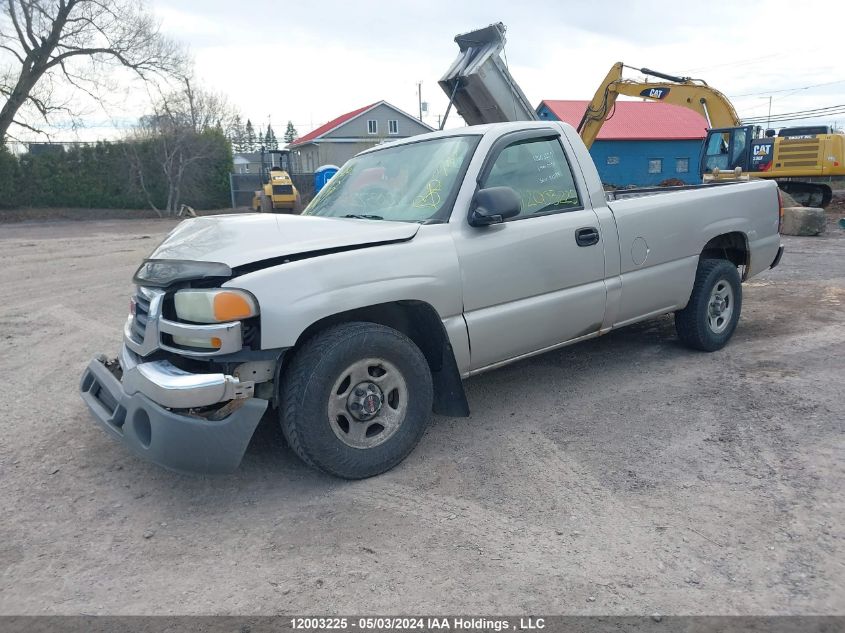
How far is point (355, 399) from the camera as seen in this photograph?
352 centimetres

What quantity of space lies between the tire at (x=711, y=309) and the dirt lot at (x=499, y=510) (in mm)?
285

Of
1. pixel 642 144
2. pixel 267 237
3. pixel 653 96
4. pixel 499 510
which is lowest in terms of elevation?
pixel 499 510

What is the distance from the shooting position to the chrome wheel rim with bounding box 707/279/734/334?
565 cm

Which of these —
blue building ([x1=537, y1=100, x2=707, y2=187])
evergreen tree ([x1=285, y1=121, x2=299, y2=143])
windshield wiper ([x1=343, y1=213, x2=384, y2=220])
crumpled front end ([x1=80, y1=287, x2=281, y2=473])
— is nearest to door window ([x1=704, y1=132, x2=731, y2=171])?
windshield wiper ([x1=343, y1=213, x2=384, y2=220])

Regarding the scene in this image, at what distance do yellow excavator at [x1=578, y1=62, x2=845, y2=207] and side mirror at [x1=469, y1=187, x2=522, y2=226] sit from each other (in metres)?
13.6

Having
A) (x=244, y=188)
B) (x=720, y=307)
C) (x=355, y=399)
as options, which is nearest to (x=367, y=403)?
(x=355, y=399)

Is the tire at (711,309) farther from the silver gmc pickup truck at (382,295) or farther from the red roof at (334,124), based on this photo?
the red roof at (334,124)

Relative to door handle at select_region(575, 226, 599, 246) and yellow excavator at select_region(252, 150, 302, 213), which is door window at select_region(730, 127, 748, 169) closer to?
door handle at select_region(575, 226, 599, 246)

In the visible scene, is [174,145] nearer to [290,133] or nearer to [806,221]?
[806,221]

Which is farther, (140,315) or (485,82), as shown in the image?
(485,82)

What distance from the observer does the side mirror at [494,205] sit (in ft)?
12.5

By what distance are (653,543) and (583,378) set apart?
232 cm

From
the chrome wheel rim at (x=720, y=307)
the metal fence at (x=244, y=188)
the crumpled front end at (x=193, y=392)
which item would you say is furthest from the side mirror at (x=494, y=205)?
the metal fence at (x=244, y=188)

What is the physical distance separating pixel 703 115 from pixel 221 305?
1761 cm
